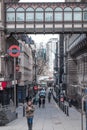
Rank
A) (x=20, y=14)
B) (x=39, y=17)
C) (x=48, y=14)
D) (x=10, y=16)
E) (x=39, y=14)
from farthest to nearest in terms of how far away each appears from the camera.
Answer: (x=10, y=16) → (x=20, y=14) → (x=48, y=14) → (x=39, y=14) → (x=39, y=17)

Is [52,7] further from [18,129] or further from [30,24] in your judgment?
[18,129]

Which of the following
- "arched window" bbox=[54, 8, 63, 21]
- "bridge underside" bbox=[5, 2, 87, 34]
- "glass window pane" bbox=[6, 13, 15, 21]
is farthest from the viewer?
Answer: "glass window pane" bbox=[6, 13, 15, 21]

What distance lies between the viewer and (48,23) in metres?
50.6

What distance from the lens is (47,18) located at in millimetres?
50688

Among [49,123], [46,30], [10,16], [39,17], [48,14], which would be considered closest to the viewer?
[49,123]

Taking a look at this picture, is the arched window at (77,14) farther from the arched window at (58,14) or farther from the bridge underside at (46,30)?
the arched window at (58,14)

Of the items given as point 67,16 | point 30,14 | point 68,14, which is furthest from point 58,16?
point 30,14

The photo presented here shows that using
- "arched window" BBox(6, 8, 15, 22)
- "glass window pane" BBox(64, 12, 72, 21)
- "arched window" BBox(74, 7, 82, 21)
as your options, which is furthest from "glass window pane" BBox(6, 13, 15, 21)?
"arched window" BBox(74, 7, 82, 21)

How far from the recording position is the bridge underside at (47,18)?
50.5 m

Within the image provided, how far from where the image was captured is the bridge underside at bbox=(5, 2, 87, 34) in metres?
50.5

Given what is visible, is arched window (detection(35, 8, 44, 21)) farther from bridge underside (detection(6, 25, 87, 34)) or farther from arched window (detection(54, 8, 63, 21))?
arched window (detection(54, 8, 63, 21))

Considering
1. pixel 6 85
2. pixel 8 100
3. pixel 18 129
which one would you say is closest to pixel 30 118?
pixel 18 129

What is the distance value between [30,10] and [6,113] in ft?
67.8

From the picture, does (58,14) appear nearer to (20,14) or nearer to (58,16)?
(58,16)
